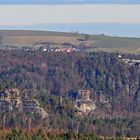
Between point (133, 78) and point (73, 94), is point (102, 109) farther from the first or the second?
point (133, 78)

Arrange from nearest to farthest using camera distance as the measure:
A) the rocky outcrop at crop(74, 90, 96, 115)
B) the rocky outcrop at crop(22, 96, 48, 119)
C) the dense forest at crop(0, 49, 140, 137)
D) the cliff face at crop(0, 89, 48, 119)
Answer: the dense forest at crop(0, 49, 140, 137) → the rocky outcrop at crop(22, 96, 48, 119) → the cliff face at crop(0, 89, 48, 119) → the rocky outcrop at crop(74, 90, 96, 115)

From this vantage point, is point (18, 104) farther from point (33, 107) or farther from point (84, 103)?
point (84, 103)

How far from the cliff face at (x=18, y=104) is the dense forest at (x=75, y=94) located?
3.37 feet

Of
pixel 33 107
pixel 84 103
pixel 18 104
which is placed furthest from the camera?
pixel 84 103

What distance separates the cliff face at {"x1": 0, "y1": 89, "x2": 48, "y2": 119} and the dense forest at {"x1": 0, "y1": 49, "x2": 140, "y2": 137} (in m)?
1.03

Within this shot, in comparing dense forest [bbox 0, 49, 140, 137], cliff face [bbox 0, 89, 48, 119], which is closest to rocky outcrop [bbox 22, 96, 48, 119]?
cliff face [bbox 0, 89, 48, 119]

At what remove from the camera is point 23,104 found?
136m

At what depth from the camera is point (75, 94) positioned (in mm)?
171625

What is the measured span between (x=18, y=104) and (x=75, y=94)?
36.0 metres

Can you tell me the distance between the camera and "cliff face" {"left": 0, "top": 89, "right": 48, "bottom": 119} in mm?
133125

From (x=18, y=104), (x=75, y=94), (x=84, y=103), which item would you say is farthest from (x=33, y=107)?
(x=75, y=94)

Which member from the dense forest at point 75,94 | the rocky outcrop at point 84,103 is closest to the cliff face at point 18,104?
the dense forest at point 75,94

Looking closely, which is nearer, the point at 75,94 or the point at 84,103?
the point at 84,103

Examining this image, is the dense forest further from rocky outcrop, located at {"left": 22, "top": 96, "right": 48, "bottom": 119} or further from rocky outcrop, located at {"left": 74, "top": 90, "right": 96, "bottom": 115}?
rocky outcrop, located at {"left": 74, "top": 90, "right": 96, "bottom": 115}
